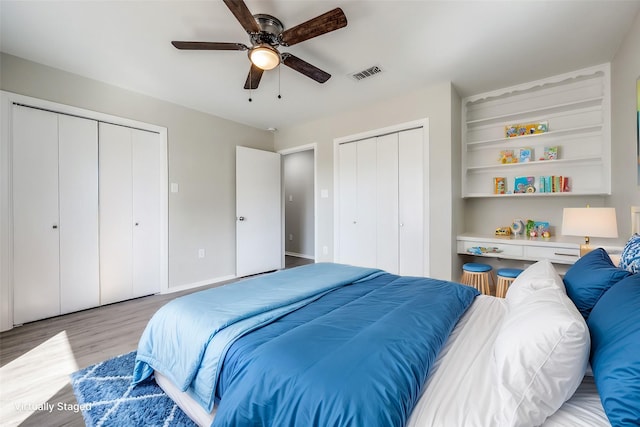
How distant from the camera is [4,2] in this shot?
75.5 inches

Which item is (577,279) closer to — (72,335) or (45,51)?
(72,335)

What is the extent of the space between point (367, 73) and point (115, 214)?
3.21m

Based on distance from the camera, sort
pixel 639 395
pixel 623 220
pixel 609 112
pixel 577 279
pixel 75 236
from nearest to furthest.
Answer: pixel 639 395
pixel 577 279
pixel 623 220
pixel 609 112
pixel 75 236

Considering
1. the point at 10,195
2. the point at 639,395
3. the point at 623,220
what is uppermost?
the point at 10,195

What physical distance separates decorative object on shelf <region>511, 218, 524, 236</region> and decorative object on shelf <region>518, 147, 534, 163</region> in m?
0.69

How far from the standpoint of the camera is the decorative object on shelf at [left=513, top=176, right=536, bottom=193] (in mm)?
3102

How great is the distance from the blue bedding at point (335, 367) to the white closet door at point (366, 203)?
2.44m

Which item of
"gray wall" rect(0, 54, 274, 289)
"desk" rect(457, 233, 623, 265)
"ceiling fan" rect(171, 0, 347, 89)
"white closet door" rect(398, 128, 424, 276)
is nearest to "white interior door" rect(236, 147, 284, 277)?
"gray wall" rect(0, 54, 274, 289)

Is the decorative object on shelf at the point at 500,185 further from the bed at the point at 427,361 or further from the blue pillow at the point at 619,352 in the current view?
the blue pillow at the point at 619,352

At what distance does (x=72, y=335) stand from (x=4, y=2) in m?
2.56

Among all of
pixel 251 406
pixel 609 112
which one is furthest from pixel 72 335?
pixel 609 112

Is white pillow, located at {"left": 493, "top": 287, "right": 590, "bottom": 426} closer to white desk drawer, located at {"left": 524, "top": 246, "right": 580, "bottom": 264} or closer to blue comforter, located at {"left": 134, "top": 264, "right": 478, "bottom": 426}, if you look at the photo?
blue comforter, located at {"left": 134, "top": 264, "right": 478, "bottom": 426}

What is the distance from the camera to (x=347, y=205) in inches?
159

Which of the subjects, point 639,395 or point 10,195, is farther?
point 10,195
